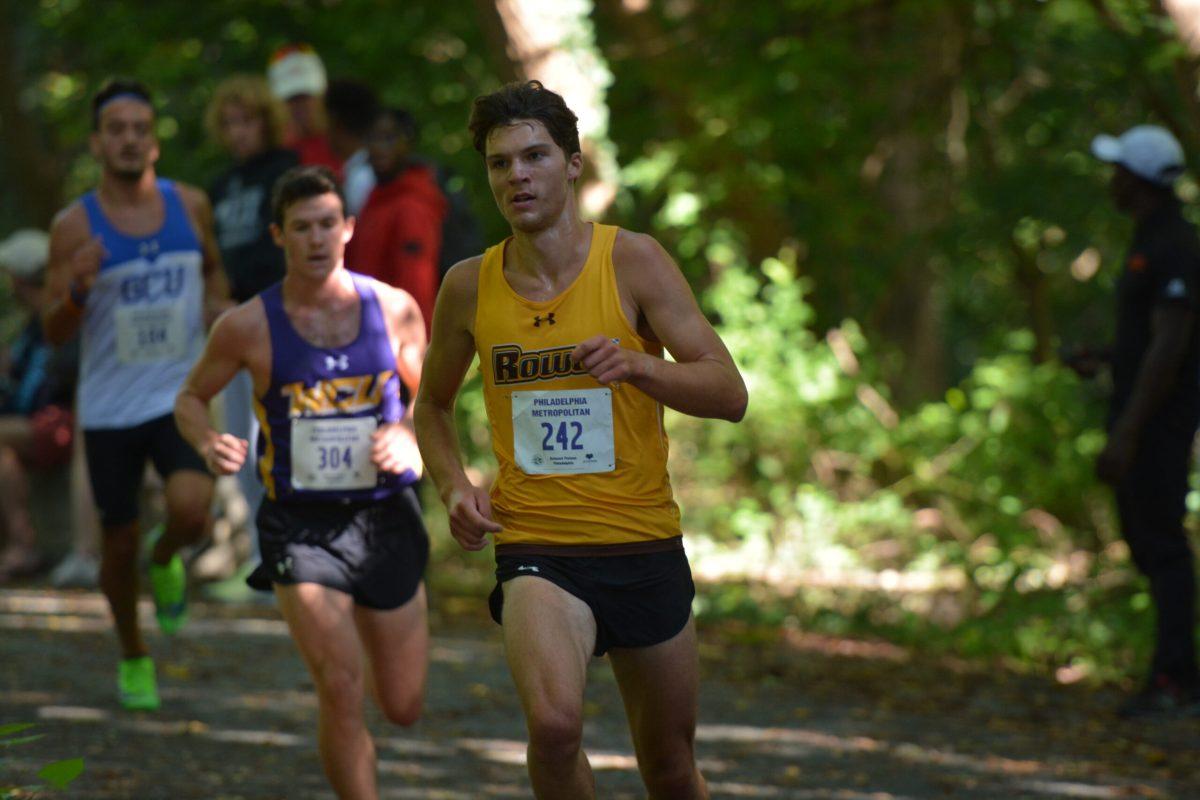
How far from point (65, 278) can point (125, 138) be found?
2.03ft

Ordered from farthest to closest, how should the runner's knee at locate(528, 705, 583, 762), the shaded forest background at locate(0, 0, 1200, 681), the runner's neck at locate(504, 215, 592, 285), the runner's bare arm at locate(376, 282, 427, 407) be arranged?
the shaded forest background at locate(0, 0, 1200, 681) < the runner's bare arm at locate(376, 282, 427, 407) < the runner's neck at locate(504, 215, 592, 285) < the runner's knee at locate(528, 705, 583, 762)

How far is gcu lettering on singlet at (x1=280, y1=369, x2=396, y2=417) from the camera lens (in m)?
5.40

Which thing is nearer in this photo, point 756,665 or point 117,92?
point 117,92

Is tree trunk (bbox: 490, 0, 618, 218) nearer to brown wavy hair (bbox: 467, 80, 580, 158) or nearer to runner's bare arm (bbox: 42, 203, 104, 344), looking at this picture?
runner's bare arm (bbox: 42, 203, 104, 344)

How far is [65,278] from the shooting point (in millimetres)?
6945

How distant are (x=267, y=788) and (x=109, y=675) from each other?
98.6 inches

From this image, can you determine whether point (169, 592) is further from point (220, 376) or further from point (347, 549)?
point (347, 549)

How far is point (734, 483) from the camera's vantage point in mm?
12062

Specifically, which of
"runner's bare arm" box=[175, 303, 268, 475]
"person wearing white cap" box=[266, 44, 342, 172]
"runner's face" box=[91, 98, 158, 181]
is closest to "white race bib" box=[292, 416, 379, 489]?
"runner's bare arm" box=[175, 303, 268, 475]

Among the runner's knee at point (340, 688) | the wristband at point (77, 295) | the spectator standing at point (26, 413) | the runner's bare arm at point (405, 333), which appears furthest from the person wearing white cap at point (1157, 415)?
the spectator standing at point (26, 413)

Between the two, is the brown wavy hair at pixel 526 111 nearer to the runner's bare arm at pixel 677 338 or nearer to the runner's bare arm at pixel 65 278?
the runner's bare arm at pixel 677 338

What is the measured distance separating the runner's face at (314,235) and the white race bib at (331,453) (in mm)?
473

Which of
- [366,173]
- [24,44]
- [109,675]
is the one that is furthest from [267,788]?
[24,44]

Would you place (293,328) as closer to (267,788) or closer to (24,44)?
(267,788)
